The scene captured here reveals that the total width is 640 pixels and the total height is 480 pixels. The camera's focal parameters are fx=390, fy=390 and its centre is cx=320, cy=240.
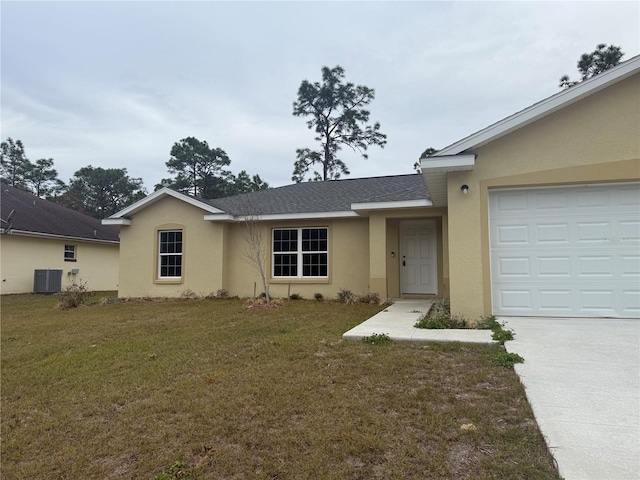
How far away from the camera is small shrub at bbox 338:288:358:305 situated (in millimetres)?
11648

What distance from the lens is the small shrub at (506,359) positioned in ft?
15.0

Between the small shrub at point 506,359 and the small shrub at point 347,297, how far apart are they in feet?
22.3

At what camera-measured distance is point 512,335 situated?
19.3 feet

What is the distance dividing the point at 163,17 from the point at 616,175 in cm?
1170

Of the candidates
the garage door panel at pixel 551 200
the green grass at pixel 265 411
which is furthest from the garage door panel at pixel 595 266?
the green grass at pixel 265 411

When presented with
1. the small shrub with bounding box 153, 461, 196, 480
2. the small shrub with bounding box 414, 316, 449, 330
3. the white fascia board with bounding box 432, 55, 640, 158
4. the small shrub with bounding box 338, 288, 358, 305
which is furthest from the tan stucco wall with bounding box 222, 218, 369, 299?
the small shrub with bounding box 153, 461, 196, 480

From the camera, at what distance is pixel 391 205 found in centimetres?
1120

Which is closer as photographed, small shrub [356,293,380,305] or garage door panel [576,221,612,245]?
garage door panel [576,221,612,245]

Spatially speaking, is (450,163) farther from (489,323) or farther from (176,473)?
(176,473)

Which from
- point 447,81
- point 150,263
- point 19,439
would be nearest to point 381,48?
point 447,81

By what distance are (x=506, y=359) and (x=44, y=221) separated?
2218 centimetres

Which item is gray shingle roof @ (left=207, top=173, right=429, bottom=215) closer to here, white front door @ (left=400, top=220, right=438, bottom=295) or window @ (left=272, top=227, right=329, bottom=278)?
window @ (left=272, top=227, right=329, bottom=278)

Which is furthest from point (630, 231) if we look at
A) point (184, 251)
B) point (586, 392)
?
point (184, 251)

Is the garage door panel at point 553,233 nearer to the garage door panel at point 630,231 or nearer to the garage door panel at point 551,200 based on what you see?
the garage door panel at point 551,200
